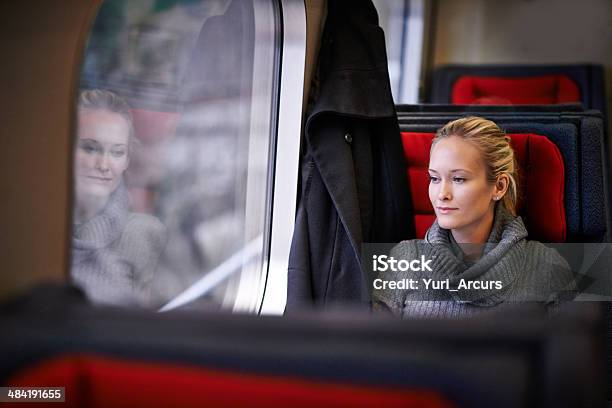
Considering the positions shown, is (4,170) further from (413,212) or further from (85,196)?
(413,212)

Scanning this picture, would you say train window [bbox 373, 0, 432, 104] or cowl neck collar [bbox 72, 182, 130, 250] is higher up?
train window [bbox 373, 0, 432, 104]

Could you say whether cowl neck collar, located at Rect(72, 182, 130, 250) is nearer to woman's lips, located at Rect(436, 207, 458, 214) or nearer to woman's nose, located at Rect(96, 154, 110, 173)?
woman's nose, located at Rect(96, 154, 110, 173)

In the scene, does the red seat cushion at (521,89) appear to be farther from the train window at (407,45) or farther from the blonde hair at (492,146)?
the blonde hair at (492,146)

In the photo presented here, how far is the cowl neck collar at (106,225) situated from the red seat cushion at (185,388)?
1028 millimetres

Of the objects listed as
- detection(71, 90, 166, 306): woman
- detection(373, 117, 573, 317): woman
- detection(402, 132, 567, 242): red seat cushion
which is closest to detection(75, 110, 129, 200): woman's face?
detection(71, 90, 166, 306): woman

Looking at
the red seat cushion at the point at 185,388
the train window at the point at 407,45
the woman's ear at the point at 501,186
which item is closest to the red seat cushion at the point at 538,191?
the woman's ear at the point at 501,186

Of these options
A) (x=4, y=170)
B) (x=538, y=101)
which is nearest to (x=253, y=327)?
(x=4, y=170)

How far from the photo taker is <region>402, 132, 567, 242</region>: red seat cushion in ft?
6.45

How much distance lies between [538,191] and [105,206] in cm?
114

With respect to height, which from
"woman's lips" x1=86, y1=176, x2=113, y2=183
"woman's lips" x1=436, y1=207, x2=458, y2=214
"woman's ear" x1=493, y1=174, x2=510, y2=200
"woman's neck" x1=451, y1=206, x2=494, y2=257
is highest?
"woman's ear" x1=493, y1=174, x2=510, y2=200

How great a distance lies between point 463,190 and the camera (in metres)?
1.81

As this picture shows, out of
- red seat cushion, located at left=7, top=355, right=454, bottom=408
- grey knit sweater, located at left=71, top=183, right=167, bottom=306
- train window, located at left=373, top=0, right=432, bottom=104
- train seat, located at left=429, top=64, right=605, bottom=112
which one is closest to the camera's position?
red seat cushion, located at left=7, top=355, right=454, bottom=408

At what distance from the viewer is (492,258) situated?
175 centimetres

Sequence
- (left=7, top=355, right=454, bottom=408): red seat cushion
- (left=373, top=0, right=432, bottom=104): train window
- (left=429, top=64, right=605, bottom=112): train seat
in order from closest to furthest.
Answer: (left=7, top=355, right=454, bottom=408): red seat cushion
(left=429, top=64, right=605, bottom=112): train seat
(left=373, top=0, right=432, bottom=104): train window
